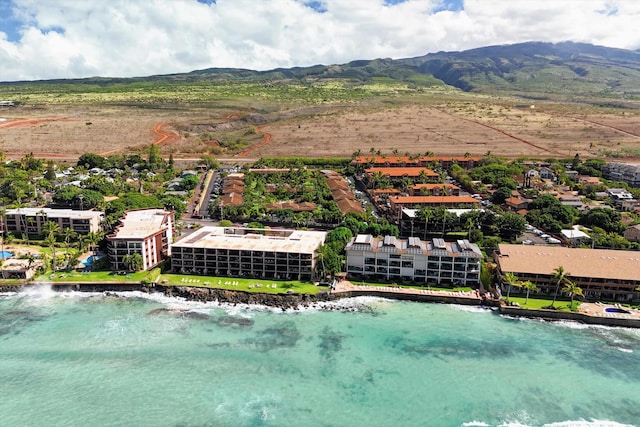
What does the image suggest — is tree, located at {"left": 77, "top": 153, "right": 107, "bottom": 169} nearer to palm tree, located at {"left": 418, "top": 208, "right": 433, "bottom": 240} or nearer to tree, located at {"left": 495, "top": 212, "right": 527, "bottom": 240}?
palm tree, located at {"left": 418, "top": 208, "right": 433, "bottom": 240}

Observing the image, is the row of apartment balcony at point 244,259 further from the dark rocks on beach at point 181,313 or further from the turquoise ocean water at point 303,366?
the dark rocks on beach at point 181,313

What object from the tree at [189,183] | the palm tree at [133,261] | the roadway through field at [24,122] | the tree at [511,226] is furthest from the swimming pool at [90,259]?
the roadway through field at [24,122]

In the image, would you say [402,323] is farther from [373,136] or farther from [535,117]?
[535,117]

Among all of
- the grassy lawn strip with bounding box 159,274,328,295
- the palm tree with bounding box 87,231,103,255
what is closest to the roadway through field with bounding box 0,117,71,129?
the palm tree with bounding box 87,231,103,255

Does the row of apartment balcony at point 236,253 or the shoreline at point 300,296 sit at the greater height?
the row of apartment balcony at point 236,253

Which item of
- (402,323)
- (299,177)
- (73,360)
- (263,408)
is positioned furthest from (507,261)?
(299,177)

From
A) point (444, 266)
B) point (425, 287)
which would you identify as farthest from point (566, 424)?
point (444, 266)
